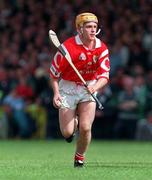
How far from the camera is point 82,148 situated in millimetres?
12094

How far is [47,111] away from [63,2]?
4809 millimetres

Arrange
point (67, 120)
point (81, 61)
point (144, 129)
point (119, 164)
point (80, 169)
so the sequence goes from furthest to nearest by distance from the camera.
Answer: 1. point (144, 129)
2. point (119, 164)
3. point (67, 120)
4. point (81, 61)
5. point (80, 169)

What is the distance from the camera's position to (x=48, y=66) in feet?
78.3

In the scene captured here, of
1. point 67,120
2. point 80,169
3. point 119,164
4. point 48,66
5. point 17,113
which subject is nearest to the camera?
point 80,169

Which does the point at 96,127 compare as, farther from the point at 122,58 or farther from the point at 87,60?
the point at 87,60

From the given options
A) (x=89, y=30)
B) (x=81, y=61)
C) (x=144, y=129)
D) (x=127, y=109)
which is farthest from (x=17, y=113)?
(x=89, y=30)

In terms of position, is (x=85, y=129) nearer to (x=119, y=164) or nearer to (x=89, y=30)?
(x=89, y=30)

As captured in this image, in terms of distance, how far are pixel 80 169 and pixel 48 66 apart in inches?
487

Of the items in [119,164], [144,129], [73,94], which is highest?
[73,94]

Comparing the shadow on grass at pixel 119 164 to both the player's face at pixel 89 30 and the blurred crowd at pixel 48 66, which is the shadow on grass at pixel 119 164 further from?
the blurred crowd at pixel 48 66

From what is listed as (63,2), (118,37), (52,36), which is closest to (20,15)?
(63,2)

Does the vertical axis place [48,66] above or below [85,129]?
above

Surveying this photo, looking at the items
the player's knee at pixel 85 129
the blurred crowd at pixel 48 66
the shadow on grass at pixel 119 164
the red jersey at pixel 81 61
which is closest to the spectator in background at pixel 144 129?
the blurred crowd at pixel 48 66

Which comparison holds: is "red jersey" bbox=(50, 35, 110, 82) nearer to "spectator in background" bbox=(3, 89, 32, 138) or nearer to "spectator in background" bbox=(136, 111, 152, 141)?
"spectator in background" bbox=(136, 111, 152, 141)
